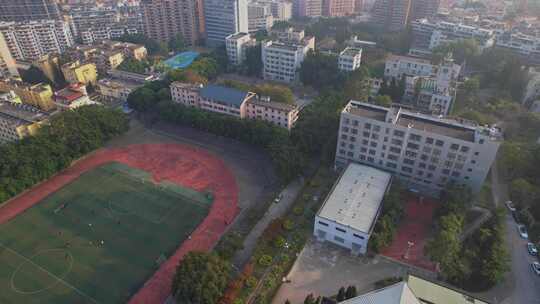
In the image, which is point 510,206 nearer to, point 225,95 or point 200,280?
point 200,280

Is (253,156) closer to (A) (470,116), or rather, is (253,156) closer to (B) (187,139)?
(B) (187,139)

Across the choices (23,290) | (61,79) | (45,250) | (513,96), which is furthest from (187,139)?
(513,96)

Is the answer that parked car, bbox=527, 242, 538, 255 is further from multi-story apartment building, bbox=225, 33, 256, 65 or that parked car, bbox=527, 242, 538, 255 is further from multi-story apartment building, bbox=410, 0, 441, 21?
multi-story apartment building, bbox=410, 0, 441, 21

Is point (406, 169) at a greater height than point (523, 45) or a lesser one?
lesser

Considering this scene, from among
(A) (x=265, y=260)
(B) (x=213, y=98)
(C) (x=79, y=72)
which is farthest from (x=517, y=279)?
(C) (x=79, y=72)

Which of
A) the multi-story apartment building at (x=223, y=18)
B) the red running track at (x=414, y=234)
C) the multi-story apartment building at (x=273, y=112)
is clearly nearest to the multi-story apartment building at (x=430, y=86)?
the red running track at (x=414, y=234)
